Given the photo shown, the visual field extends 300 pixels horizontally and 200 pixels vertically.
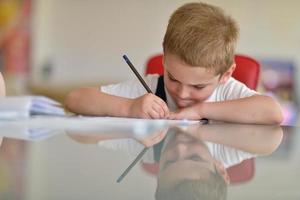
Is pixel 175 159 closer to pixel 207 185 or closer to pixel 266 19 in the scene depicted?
pixel 207 185

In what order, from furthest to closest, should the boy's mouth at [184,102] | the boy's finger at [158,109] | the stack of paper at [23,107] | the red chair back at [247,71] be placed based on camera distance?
the red chair back at [247,71]
the boy's mouth at [184,102]
the boy's finger at [158,109]
the stack of paper at [23,107]

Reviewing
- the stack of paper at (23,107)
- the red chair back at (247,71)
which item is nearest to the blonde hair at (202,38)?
the red chair back at (247,71)

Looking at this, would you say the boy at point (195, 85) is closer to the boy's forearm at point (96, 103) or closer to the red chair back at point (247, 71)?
the boy's forearm at point (96, 103)

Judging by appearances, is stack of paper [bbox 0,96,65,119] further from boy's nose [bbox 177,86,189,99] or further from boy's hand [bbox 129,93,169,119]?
boy's nose [bbox 177,86,189,99]

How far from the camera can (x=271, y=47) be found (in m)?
3.74

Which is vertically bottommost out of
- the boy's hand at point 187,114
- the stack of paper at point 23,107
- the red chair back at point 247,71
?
the red chair back at point 247,71

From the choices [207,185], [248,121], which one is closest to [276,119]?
[248,121]

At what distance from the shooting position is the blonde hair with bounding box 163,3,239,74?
3.96ft

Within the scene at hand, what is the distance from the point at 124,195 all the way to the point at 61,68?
363cm

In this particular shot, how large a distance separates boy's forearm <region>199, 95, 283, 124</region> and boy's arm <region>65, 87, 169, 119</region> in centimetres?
10

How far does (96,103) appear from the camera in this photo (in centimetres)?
126

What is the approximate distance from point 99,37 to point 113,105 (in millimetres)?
2742

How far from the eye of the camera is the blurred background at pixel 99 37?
373 cm

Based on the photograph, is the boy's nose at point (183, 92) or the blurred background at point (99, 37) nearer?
the boy's nose at point (183, 92)
